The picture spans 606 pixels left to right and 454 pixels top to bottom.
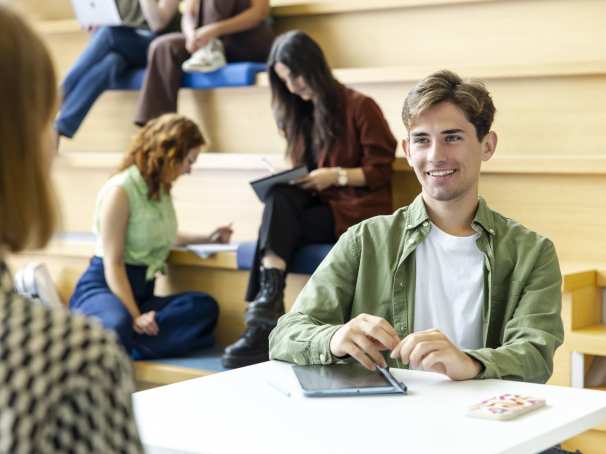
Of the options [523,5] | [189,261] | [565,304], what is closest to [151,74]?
[189,261]

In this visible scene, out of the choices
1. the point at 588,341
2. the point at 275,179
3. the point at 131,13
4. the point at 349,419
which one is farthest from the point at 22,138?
the point at 131,13

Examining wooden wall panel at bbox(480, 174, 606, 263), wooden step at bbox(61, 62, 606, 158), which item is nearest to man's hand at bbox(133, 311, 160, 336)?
wooden step at bbox(61, 62, 606, 158)

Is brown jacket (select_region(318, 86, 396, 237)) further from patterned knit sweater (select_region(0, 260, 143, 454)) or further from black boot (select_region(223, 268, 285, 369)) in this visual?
patterned knit sweater (select_region(0, 260, 143, 454))

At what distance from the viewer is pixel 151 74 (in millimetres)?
3990

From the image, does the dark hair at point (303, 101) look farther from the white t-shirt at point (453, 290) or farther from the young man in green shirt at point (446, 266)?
the white t-shirt at point (453, 290)

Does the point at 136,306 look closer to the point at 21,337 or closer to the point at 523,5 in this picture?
the point at 523,5

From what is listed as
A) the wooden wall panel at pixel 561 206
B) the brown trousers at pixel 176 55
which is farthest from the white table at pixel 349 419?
the brown trousers at pixel 176 55

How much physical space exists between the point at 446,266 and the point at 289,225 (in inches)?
56.7

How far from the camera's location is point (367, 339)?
64.1 inches

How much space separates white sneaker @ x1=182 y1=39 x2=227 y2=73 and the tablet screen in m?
2.36

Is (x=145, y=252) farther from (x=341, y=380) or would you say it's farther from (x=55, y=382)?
(x=55, y=382)

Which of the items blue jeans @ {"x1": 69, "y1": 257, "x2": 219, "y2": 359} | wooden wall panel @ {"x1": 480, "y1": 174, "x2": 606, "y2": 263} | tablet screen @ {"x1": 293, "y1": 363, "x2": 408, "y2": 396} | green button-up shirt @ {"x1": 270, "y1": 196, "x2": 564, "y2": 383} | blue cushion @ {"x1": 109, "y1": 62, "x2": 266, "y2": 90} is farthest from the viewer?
blue cushion @ {"x1": 109, "y1": 62, "x2": 266, "y2": 90}

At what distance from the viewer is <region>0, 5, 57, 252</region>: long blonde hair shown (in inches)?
29.6

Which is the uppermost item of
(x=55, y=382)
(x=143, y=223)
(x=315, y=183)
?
(x=55, y=382)
